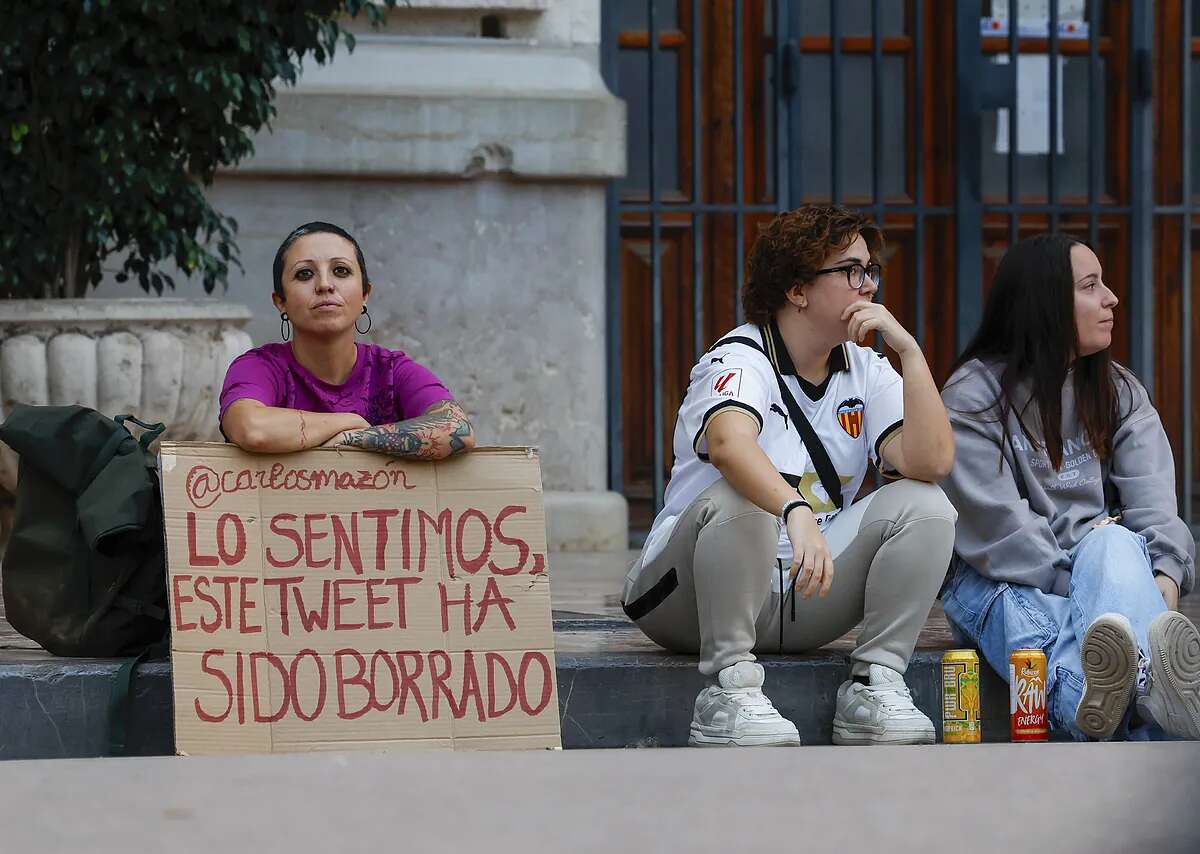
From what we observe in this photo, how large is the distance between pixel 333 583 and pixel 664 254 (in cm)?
379

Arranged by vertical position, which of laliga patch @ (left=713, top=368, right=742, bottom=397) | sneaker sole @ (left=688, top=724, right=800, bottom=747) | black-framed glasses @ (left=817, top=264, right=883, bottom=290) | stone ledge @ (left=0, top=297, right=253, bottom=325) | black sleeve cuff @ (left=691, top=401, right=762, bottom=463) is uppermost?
black-framed glasses @ (left=817, top=264, right=883, bottom=290)

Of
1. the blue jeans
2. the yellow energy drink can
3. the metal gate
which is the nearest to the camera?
the blue jeans

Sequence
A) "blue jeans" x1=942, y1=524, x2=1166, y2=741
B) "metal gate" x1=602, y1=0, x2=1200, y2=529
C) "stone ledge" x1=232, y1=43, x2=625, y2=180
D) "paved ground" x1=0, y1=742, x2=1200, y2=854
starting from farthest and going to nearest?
"metal gate" x1=602, y1=0, x2=1200, y2=529 → "stone ledge" x1=232, y1=43, x2=625, y2=180 → "blue jeans" x1=942, y1=524, x2=1166, y2=741 → "paved ground" x1=0, y1=742, x2=1200, y2=854

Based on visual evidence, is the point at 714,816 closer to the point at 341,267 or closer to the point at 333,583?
the point at 333,583

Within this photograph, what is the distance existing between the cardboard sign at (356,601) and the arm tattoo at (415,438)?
47 millimetres

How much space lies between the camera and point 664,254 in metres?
7.76

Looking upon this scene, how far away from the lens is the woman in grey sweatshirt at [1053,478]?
4.39 metres

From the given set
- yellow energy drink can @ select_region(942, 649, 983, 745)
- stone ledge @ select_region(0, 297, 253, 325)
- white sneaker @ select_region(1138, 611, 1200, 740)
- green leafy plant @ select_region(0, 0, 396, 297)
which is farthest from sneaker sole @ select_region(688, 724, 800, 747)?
green leafy plant @ select_region(0, 0, 396, 297)

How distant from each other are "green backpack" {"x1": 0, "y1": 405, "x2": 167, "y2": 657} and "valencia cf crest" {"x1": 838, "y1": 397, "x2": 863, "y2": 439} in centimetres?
152

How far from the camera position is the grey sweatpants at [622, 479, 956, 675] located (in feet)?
13.5

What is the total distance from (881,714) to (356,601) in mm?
1145

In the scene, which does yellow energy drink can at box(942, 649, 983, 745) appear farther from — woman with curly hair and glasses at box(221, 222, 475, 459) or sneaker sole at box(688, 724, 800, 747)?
woman with curly hair and glasses at box(221, 222, 475, 459)

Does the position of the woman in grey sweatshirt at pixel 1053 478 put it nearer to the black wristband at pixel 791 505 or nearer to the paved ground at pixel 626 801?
the paved ground at pixel 626 801

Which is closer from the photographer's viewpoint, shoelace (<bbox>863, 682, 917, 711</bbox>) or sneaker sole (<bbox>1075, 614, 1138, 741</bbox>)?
sneaker sole (<bbox>1075, 614, 1138, 741</bbox>)
